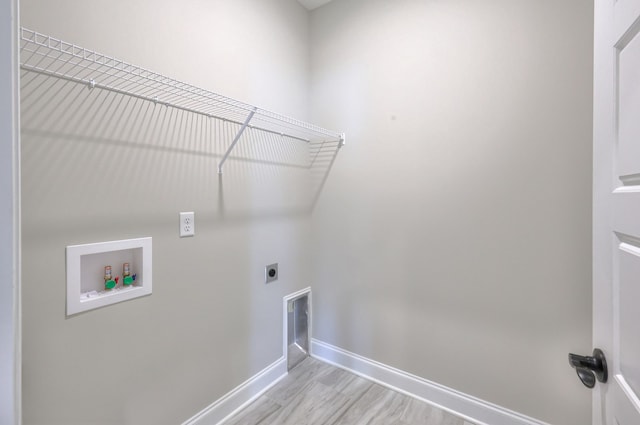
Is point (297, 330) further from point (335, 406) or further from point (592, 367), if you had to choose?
point (592, 367)

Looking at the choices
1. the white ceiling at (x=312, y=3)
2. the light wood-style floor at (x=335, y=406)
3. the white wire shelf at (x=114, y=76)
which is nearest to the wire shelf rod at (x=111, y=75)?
the white wire shelf at (x=114, y=76)

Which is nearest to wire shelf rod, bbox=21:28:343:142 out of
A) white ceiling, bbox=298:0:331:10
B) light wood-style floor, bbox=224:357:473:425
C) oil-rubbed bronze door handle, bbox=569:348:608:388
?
white ceiling, bbox=298:0:331:10

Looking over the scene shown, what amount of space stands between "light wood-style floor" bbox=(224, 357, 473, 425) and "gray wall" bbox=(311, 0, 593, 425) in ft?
0.61

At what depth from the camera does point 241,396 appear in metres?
1.65

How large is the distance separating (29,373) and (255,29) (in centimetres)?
193

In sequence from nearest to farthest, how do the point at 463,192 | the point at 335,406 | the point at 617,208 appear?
the point at 617,208 → the point at 463,192 → the point at 335,406

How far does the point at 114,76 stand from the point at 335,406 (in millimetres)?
1993

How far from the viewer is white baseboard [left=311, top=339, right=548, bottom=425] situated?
1.48 meters

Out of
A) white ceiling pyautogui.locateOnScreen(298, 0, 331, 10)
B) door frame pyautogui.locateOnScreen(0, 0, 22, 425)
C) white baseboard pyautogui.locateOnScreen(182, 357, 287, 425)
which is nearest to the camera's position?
door frame pyautogui.locateOnScreen(0, 0, 22, 425)

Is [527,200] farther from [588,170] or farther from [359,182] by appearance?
[359,182]

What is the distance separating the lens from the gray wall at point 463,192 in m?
1.31

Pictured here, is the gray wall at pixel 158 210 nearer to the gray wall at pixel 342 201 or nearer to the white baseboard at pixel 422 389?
the gray wall at pixel 342 201

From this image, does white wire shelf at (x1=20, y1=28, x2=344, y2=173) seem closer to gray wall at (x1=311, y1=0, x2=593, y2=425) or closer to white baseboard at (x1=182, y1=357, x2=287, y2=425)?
gray wall at (x1=311, y1=0, x2=593, y2=425)

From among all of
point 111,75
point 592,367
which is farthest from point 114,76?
point 592,367
